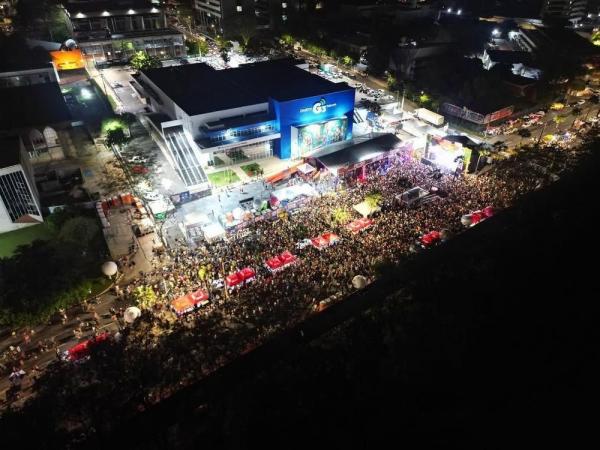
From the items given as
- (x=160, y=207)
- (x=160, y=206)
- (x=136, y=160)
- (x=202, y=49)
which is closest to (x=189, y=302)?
(x=160, y=207)

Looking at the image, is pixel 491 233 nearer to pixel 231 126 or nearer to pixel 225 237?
pixel 225 237

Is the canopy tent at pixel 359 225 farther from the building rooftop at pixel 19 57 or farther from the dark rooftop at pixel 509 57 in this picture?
the dark rooftop at pixel 509 57

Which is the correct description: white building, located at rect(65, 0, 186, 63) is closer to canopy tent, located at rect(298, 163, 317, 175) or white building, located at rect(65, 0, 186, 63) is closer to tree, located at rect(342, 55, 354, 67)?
tree, located at rect(342, 55, 354, 67)

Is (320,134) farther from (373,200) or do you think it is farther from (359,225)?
(359,225)

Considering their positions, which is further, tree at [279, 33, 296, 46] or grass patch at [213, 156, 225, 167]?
tree at [279, 33, 296, 46]

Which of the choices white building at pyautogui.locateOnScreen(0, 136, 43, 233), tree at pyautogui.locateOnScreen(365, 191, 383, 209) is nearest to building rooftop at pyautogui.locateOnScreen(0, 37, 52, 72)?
white building at pyautogui.locateOnScreen(0, 136, 43, 233)

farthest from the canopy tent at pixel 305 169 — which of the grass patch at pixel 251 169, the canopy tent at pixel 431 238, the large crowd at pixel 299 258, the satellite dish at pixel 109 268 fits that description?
the satellite dish at pixel 109 268
